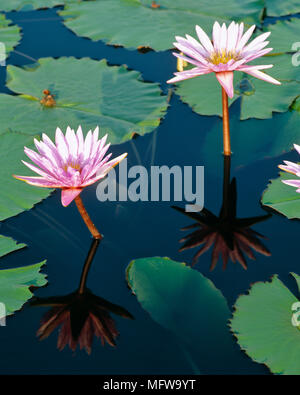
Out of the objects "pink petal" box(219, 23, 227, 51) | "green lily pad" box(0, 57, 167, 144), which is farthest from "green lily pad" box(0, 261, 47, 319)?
"pink petal" box(219, 23, 227, 51)

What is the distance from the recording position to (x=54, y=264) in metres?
2.28

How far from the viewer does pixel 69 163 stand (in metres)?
2.22

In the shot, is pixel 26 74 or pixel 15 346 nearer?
pixel 15 346

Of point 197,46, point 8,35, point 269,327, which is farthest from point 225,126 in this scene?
point 8,35

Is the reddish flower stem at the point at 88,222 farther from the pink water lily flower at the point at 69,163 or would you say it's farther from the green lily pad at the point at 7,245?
the green lily pad at the point at 7,245

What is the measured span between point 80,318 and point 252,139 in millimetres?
1506

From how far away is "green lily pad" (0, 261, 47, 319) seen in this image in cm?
205

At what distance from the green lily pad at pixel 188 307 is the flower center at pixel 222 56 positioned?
114 cm

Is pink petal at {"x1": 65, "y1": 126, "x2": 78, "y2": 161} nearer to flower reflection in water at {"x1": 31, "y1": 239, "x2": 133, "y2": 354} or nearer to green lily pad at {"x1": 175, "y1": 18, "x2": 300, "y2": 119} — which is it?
flower reflection in water at {"x1": 31, "y1": 239, "x2": 133, "y2": 354}

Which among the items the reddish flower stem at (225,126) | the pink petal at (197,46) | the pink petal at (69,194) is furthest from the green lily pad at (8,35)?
the pink petal at (69,194)

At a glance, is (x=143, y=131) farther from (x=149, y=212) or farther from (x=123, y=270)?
(x=123, y=270)

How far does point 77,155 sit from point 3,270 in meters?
0.62

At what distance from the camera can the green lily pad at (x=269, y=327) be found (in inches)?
71.5

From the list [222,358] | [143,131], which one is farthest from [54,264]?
[143,131]
